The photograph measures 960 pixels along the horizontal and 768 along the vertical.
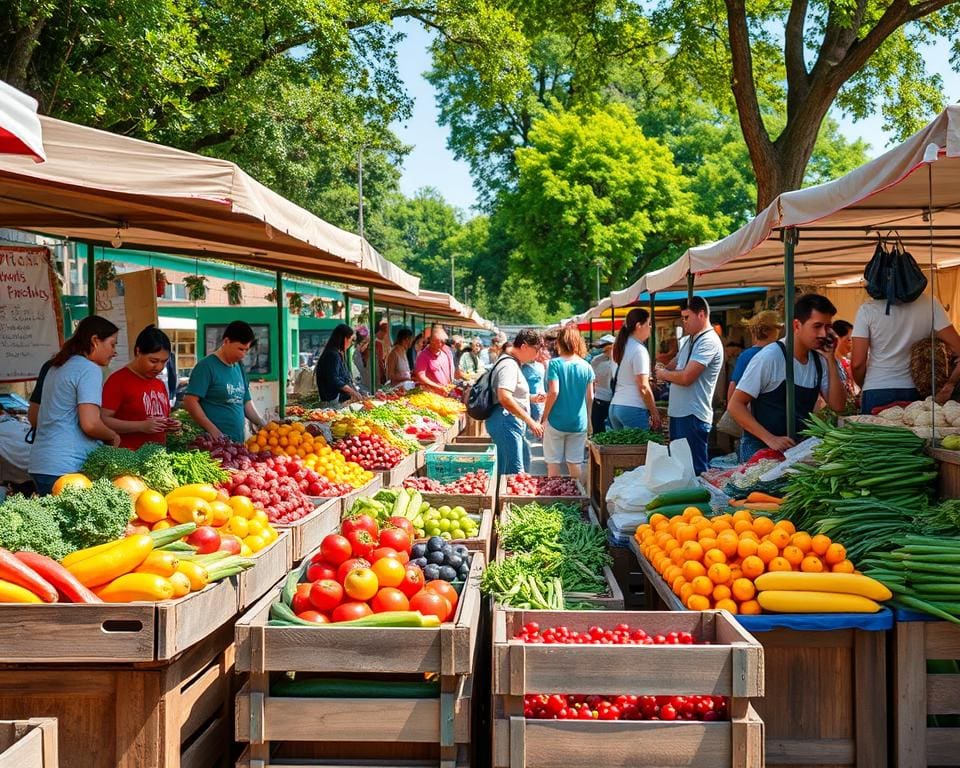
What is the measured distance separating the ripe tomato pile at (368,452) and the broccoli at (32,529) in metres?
4.23

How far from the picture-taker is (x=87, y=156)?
13.5 feet

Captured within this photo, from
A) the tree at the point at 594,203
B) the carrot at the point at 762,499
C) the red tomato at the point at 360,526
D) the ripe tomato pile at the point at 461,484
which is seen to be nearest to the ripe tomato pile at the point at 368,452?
the ripe tomato pile at the point at 461,484

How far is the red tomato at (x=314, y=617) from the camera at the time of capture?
3.83m

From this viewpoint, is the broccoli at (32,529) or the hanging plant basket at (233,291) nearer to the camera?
the broccoli at (32,529)

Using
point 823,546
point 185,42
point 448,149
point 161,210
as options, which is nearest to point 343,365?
point 185,42

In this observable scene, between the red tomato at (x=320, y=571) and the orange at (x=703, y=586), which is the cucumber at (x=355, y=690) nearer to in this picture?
the red tomato at (x=320, y=571)

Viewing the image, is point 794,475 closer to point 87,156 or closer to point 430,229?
point 87,156

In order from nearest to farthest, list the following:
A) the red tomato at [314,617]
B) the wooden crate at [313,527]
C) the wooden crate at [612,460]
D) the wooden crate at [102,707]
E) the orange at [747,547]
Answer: the wooden crate at [102,707], the red tomato at [314,617], the orange at [747,547], the wooden crate at [313,527], the wooden crate at [612,460]

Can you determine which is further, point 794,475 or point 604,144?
point 604,144

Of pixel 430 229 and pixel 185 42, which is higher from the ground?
pixel 430 229

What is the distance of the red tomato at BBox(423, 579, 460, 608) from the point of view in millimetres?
4070

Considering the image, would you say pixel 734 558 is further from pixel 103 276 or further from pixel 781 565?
pixel 103 276

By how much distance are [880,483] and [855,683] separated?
3.74ft

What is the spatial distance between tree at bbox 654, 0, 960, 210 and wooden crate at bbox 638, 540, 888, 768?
10.9 m
